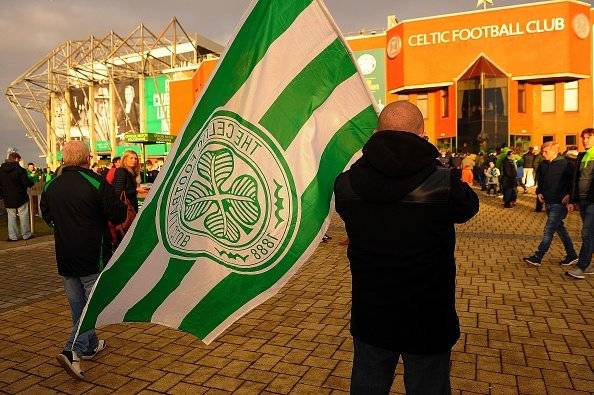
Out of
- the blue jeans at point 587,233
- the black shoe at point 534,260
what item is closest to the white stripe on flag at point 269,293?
the blue jeans at point 587,233

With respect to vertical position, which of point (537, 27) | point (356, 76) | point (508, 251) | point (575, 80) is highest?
point (537, 27)

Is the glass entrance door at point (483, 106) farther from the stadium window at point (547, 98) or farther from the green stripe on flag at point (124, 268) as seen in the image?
the green stripe on flag at point (124, 268)

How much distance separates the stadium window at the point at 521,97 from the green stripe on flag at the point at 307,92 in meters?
36.1

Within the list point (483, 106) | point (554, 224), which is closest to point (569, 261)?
point (554, 224)

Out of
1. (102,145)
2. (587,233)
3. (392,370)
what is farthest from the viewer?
(102,145)

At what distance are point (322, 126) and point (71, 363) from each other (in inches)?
108

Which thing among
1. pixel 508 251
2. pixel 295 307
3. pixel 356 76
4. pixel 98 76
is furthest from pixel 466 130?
pixel 98 76

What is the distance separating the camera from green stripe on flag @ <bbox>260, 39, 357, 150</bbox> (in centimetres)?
248

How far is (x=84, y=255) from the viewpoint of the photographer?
375 cm

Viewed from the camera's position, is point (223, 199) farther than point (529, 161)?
No

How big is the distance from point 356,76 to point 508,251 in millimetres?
6884

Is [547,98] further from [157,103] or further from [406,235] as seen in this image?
[157,103]

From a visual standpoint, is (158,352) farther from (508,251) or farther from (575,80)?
(575,80)

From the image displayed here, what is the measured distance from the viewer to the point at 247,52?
2.51 m
